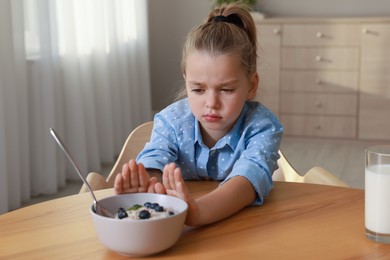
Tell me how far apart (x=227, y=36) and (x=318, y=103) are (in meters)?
3.55

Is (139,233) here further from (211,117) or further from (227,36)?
(227,36)

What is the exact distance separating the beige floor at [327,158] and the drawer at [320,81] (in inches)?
15.1

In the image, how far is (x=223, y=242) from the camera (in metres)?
1.05

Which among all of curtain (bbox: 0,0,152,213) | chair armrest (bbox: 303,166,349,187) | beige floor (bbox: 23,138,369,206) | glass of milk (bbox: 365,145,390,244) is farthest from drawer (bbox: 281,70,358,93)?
glass of milk (bbox: 365,145,390,244)

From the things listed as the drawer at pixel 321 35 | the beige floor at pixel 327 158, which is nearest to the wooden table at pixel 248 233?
the beige floor at pixel 327 158

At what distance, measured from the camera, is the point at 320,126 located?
4.90m

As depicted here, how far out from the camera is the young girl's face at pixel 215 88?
1336 millimetres

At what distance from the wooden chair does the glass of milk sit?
0.48m

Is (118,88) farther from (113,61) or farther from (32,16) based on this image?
(32,16)

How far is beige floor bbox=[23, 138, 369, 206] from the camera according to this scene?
384 cm

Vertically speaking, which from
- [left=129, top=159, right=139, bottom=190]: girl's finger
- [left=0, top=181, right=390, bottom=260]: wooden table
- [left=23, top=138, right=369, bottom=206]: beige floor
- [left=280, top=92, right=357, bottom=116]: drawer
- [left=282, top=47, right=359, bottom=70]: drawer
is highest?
[left=129, top=159, right=139, bottom=190]: girl's finger

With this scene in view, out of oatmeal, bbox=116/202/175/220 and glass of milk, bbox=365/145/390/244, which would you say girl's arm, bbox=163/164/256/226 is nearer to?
oatmeal, bbox=116/202/175/220

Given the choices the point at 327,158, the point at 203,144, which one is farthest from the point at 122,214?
the point at 327,158

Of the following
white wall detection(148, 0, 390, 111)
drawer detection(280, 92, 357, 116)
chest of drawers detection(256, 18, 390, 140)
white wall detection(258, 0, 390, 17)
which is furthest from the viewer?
white wall detection(148, 0, 390, 111)
